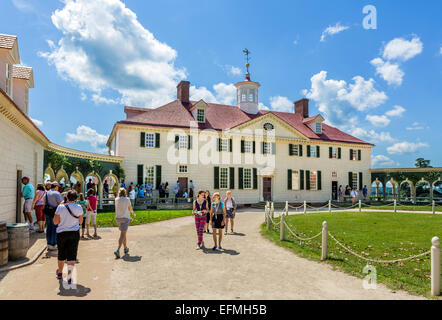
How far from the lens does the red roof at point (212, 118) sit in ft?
86.6

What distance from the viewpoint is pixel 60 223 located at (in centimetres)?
622

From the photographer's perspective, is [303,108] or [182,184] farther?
[303,108]

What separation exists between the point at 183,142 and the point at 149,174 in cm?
382

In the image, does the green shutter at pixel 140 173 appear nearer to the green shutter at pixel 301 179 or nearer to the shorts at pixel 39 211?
the shorts at pixel 39 211

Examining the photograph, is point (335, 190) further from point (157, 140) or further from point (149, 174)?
point (149, 174)

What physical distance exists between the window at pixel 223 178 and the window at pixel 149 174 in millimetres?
5897

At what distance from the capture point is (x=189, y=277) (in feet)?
21.8

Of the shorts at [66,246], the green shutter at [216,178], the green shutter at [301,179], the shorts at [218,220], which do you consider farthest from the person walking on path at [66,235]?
the green shutter at [301,179]

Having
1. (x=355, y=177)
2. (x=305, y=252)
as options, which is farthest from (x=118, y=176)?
(x=355, y=177)

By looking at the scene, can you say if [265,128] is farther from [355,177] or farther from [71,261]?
[71,261]

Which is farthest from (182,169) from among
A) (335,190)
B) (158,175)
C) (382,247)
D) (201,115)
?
(382,247)

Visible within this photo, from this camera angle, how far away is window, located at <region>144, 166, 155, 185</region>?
25.4 meters
